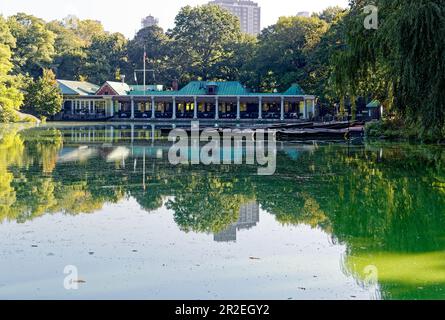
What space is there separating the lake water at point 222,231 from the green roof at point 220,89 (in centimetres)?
3882

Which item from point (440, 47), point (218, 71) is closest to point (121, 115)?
point (218, 71)

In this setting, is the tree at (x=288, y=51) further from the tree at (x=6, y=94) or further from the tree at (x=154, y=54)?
the tree at (x=6, y=94)

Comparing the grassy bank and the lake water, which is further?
the grassy bank

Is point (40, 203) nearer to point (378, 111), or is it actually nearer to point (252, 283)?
point (252, 283)

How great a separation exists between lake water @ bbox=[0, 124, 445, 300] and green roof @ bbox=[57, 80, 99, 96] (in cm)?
4289

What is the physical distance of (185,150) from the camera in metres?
19.9

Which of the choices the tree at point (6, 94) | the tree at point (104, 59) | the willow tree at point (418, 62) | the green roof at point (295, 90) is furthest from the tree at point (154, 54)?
the willow tree at point (418, 62)

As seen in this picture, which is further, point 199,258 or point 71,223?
point 71,223

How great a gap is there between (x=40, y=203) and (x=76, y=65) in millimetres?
58818

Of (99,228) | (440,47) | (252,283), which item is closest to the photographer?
(252,283)

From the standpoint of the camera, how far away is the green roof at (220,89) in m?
53.5

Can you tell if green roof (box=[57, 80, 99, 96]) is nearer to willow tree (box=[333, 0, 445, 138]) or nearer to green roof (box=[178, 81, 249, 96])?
green roof (box=[178, 81, 249, 96])

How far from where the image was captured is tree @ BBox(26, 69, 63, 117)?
51.9m

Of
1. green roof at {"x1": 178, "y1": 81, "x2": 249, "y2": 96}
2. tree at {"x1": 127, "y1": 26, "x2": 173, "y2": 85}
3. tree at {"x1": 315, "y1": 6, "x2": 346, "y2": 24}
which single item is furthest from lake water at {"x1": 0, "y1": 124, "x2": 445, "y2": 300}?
tree at {"x1": 127, "y1": 26, "x2": 173, "y2": 85}
